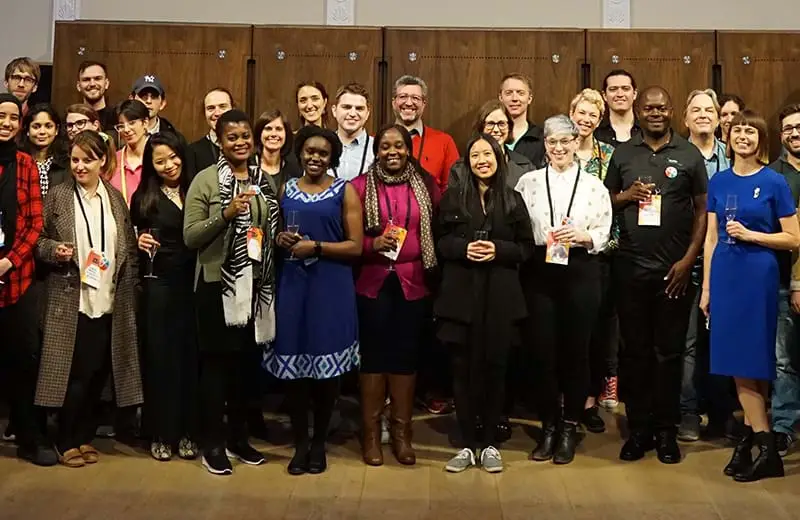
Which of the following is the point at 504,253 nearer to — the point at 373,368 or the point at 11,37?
the point at 373,368

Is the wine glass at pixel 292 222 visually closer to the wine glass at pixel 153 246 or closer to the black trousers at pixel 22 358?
the wine glass at pixel 153 246

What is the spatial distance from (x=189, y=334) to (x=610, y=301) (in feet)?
6.44

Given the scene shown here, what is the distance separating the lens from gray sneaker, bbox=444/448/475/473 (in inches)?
141

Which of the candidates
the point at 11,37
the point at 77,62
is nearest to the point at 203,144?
the point at 77,62

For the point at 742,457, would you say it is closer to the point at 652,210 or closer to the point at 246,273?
the point at 652,210

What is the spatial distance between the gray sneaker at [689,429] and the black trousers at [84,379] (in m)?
2.53

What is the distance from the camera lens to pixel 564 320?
144 inches

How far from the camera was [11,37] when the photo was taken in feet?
20.9

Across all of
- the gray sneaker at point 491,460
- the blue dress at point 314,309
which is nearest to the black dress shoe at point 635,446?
the gray sneaker at point 491,460

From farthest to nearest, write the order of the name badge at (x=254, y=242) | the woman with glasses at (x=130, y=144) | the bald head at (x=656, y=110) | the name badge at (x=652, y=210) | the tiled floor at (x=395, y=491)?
1. the woman with glasses at (x=130, y=144)
2. the bald head at (x=656, y=110)
3. the name badge at (x=652, y=210)
4. the name badge at (x=254, y=242)
5. the tiled floor at (x=395, y=491)

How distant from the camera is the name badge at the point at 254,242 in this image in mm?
3375

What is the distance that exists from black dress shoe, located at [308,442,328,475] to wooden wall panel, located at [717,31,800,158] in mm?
3454

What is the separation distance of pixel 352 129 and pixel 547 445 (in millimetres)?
1655

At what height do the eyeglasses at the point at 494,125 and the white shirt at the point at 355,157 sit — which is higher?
the eyeglasses at the point at 494,125
